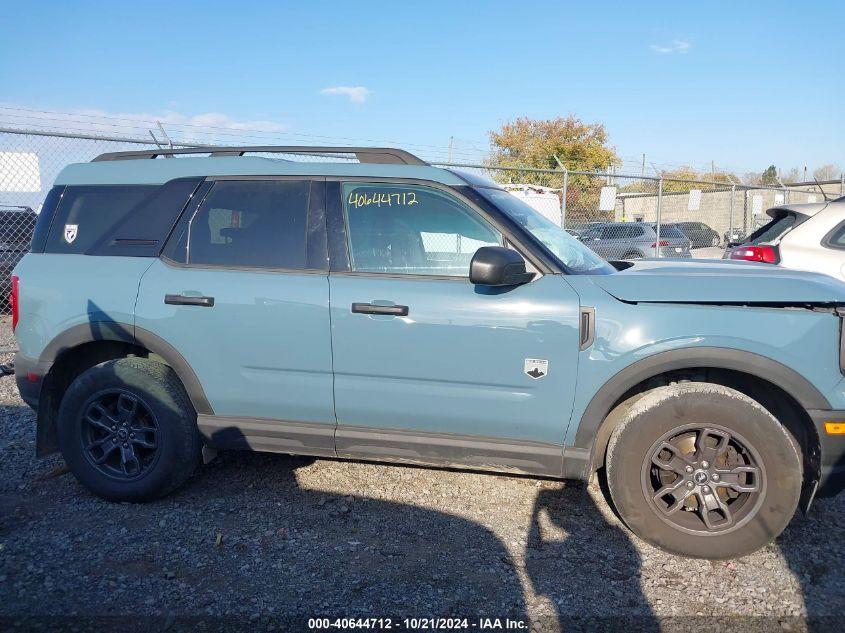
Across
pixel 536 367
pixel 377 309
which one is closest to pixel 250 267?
pixel 377 309

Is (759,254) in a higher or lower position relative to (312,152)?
lower

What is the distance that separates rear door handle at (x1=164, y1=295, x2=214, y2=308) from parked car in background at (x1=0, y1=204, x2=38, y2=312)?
22.1 ft

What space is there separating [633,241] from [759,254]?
10538mm

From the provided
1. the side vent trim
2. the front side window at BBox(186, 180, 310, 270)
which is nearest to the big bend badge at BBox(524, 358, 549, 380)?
the side vent trim

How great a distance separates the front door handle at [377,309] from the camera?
123 inches

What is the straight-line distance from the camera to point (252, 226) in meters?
3.47

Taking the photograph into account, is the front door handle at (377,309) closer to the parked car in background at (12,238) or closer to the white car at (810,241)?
the white car at (810,241)

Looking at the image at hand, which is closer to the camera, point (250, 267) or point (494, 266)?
point (494, 266)

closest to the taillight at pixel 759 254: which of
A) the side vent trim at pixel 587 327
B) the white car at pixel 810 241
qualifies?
the white car at pixel 810 241

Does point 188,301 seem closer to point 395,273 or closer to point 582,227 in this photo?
point 395,273

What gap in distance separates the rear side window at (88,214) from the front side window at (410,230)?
1.27 meters

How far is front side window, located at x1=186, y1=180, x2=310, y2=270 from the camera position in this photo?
11.1ft

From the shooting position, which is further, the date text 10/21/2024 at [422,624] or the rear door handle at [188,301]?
the rear door handle at [188,301]

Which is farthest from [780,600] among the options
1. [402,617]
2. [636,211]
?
[636,211]
